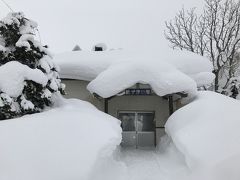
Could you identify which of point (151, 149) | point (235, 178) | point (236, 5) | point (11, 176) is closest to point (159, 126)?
point (151, 149)

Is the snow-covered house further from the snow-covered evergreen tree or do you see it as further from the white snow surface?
the snow-covered evergreen tree

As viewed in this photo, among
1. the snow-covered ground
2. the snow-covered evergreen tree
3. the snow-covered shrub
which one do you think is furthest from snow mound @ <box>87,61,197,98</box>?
the snow-covered evergreen tree

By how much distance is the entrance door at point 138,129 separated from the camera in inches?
616

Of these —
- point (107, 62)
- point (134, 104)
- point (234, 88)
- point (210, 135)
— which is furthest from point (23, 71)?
point (234, 88)

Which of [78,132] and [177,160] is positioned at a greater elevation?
[78,132]

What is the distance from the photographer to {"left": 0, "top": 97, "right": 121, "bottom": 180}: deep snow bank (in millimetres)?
6113

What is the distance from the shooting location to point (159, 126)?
15.6 meters

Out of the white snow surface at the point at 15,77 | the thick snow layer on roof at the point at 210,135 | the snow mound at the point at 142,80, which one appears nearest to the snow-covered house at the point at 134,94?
the snow mound at the point at 142,80

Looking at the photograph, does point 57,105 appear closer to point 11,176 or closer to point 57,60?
point 57,60

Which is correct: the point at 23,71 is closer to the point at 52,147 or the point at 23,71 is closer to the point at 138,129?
the point at 52,147

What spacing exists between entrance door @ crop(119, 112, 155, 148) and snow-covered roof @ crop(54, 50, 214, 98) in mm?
2337

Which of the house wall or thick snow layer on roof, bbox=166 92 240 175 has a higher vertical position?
thick snow layer on roof, bbox=166 92 240 175

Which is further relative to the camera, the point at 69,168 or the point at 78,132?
the point at 78,132

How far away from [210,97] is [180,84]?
125cm
